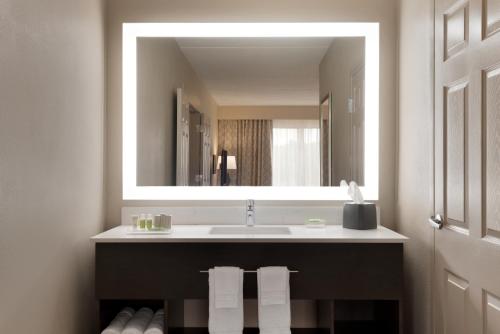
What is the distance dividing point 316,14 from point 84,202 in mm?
1704

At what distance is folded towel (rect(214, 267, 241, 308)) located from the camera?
212 cm

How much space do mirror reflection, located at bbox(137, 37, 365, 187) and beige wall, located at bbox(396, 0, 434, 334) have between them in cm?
31

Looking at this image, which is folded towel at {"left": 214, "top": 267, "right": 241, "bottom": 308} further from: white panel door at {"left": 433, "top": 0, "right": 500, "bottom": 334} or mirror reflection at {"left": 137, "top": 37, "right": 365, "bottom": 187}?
white panel door at {"left": 433, "top": 0, "right": 500, "bottom": 334}

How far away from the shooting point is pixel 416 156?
2312 mm

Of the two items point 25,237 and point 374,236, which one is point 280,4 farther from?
point 25,237

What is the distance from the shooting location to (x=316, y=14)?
2.66 meters

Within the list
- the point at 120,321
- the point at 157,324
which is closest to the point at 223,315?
the point at 157,324

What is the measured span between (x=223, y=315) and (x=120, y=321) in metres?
0.56

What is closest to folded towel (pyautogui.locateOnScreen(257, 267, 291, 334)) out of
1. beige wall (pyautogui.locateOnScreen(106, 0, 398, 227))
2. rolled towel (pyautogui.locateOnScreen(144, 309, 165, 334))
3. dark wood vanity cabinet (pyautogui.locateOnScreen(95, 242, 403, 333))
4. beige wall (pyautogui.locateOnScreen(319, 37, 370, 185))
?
dark wood vanity cabinet (pyautogui.locateOnScreen(95, 242, 403, 333))

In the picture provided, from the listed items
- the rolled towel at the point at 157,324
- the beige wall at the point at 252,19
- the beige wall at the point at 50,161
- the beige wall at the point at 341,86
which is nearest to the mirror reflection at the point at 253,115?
the beige wall at the point at 341,86

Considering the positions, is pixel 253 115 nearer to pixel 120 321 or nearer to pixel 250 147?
pixel 250 147

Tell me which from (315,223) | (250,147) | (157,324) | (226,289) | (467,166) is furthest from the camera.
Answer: (250,147)

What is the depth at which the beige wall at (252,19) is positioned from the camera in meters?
2.66

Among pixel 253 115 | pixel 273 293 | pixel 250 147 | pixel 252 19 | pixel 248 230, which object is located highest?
pixel 252 19
